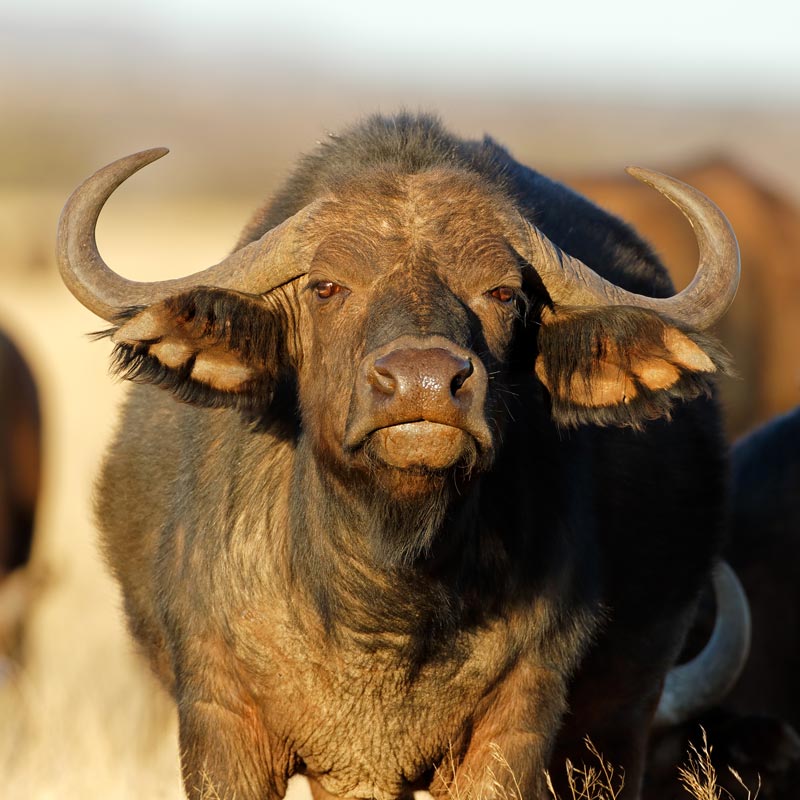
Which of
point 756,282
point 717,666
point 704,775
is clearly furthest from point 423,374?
point 756,282

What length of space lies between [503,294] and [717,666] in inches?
120

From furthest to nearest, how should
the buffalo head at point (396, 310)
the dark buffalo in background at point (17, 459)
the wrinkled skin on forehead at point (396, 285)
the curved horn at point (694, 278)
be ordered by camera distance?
the dark buffalo in background at point (17, 459), the curved horn at point (694, 278), the buffalo head at point (396, 310), the wrinkled skin on forehead at point (396, 285)

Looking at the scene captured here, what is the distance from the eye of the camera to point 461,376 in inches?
178

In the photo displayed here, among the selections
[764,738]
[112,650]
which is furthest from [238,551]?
[112,650]

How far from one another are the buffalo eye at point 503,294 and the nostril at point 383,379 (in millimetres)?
674

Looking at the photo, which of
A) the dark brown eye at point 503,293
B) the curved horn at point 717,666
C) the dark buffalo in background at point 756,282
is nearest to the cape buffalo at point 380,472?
the dark brown eye at point 503,293

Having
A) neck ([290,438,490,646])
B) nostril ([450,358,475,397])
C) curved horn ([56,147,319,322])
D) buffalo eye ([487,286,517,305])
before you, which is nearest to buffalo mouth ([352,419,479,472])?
nostril ([450,358,475,397])

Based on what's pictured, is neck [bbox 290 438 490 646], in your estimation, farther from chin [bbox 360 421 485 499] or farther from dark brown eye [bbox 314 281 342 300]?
dark brown eye [bbox 314 281 342 300]

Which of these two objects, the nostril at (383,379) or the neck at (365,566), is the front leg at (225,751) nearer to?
the neck at (365,566)

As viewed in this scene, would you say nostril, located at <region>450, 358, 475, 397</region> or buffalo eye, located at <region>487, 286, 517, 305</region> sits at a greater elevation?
nostril, located at <region>450, 358, 475, 397</region>

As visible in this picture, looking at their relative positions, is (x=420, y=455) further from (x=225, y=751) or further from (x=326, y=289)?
(x=225, y=751)

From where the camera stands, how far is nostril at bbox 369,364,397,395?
452 centimetres

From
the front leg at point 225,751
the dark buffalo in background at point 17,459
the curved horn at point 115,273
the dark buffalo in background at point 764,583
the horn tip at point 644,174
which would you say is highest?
the horn tip at point 644,174

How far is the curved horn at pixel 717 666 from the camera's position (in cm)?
738
